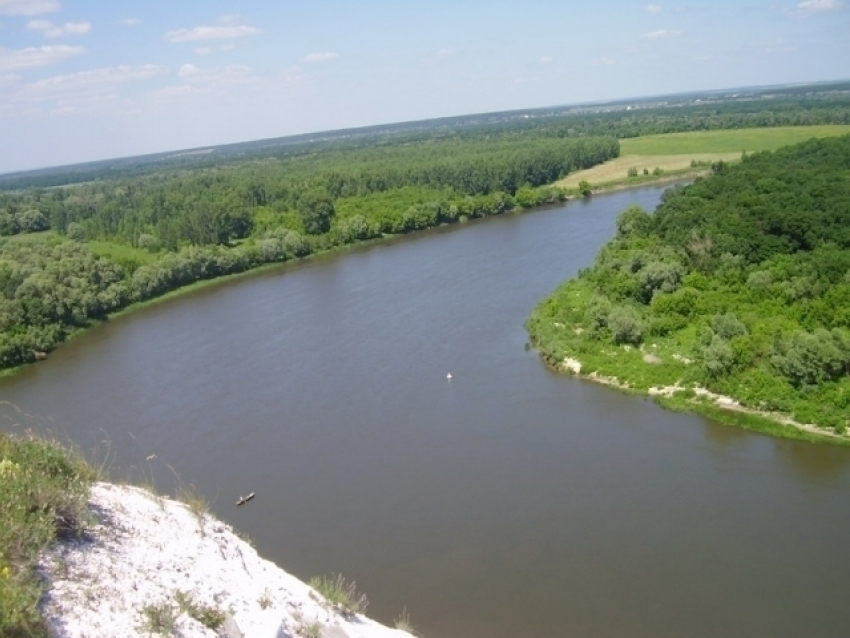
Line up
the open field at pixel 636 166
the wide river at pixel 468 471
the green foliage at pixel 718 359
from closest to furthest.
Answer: the wide river at pixel 468 471
the green foliage at pixel 718 359
the open field at pixel 636 166

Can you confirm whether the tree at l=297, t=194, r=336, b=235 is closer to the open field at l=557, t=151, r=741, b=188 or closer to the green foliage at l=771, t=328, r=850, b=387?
the open field at l=557, t=151, r=741, b=188

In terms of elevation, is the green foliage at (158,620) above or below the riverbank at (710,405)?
above

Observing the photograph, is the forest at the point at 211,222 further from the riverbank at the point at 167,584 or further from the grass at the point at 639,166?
the riverbank at the point at 167,584

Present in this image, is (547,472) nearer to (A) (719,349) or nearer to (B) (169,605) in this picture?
(A) (719,349)

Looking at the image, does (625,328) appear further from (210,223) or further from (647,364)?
(210,223)

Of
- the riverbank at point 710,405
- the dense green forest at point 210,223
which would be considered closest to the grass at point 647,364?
the riverbank at point 710,405

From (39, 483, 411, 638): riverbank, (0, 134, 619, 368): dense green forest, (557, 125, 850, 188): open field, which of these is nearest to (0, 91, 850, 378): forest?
(0, 134, 619, 368): dense green forest

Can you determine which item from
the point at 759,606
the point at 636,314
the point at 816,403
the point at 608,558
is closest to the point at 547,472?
the point at 608,558
